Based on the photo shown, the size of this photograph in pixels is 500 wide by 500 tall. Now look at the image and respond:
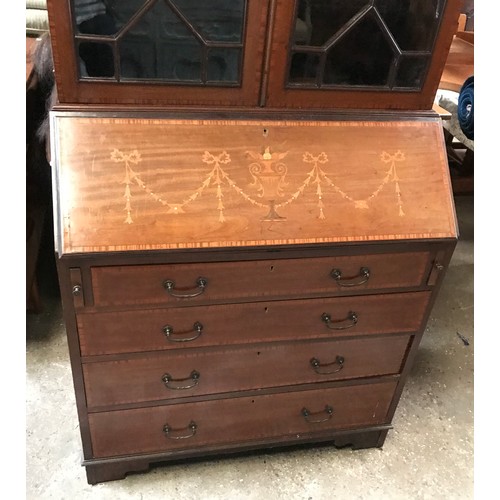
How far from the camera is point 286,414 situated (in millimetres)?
1565

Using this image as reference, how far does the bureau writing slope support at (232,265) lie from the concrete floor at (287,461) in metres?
0.11

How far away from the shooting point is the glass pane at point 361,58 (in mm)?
1214

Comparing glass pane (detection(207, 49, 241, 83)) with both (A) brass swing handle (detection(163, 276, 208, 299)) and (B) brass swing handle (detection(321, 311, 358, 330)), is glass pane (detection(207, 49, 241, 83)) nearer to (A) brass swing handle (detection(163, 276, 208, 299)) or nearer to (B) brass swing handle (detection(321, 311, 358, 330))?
(A) brass swing handle (detection(163, 276, 208, 299))

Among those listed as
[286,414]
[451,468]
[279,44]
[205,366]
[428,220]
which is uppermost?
[279,44]

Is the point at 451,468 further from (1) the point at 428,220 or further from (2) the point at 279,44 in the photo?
(2) the point at 279,44

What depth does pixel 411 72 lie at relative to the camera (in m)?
1.30

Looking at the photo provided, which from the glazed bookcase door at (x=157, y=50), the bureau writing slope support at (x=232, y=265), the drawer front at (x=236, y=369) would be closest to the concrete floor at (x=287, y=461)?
the bureau writing slope support at (x=232, y=265)

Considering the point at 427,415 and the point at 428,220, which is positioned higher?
the point at 428,220

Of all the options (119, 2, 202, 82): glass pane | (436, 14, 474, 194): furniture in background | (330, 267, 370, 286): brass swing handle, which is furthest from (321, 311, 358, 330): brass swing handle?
(436, 14, 474, 194): furniture in background

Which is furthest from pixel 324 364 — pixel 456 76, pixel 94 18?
pixel 456 76

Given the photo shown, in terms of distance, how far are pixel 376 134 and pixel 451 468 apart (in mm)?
1173

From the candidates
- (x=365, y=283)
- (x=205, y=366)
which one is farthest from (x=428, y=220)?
(x=205, y=366)

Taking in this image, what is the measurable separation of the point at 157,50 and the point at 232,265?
1.69 feet

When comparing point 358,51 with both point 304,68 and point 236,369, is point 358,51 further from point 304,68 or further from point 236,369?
point 236,369
